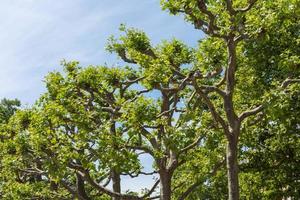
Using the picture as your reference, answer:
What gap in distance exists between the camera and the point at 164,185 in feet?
76.3

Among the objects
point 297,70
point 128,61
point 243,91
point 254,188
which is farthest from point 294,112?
point 128,61

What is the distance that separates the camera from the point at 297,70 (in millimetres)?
20047

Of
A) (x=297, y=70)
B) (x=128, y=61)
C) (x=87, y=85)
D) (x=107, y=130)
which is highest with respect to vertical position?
(x=128, y=61)

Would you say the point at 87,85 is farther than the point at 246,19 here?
Yes

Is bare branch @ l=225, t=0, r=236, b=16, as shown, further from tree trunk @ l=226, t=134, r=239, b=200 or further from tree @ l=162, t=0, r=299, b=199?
tree trunk @ l=226, t=134, r=239, b=200

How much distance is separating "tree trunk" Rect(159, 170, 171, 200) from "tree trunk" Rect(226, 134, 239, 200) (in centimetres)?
506

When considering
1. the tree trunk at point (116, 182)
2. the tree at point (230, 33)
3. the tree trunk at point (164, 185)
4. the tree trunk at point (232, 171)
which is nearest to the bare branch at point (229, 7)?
the tree at point (230, 33)

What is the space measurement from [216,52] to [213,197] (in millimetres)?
17954

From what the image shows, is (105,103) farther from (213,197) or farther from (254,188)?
(213,197)

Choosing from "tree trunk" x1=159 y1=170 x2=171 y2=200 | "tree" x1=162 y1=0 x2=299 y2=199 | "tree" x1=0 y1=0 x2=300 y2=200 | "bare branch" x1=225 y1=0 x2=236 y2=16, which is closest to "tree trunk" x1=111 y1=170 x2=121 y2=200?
"tree" x1=0 y1=0 x2=300 y2=200

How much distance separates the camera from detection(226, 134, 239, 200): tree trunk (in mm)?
18547

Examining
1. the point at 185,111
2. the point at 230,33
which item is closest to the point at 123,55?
the point at 185,111

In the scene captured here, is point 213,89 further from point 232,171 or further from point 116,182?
point 116,182

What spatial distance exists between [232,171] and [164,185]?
17.3ft
